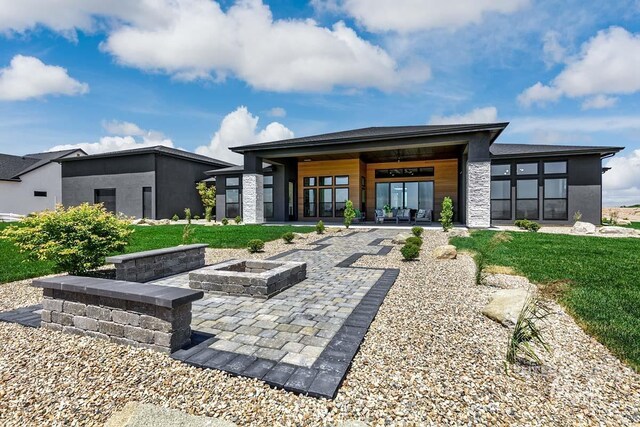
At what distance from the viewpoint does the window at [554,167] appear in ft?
51.7

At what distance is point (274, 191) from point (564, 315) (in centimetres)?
1767

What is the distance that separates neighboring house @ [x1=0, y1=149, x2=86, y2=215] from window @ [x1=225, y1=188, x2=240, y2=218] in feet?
48.0

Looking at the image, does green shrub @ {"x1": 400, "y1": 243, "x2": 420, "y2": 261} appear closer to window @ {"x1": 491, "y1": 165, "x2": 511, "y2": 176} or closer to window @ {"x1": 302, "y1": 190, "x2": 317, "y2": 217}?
window @ {"x1": 491, "y1": 165, "x2": 511, "y2": 176}

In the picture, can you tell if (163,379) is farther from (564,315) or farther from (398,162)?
(398,162)

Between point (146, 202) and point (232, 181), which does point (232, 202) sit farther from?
point (146, 202)

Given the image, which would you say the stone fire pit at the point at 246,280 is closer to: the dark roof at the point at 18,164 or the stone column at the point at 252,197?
the stone column at the point at 252,197

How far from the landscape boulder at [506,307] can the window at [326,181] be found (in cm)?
1621

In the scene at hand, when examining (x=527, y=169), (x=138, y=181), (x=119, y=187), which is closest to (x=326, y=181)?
(x=527, y=169)

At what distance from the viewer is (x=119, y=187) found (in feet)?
74.6

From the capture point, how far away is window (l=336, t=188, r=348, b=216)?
64.1 feet

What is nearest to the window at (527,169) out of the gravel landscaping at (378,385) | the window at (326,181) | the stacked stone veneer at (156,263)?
the window at (326,181)

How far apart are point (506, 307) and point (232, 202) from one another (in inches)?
803

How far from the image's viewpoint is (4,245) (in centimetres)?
966

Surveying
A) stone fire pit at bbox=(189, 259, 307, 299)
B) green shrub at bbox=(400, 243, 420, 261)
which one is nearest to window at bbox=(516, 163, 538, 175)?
green shrub at bbox=(400, 243, 420, 261)
